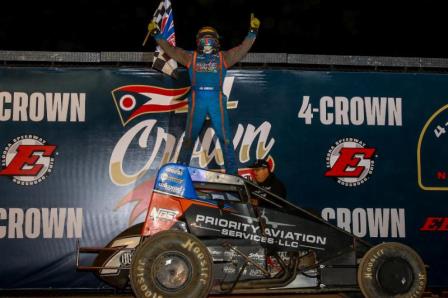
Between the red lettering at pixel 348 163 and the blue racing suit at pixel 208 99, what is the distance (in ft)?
5.30

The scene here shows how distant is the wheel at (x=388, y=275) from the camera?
5.30m

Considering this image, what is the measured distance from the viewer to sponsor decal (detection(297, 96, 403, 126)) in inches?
286

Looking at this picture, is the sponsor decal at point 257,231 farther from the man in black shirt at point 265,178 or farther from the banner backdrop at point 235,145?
the banner backdrop at point 235,145

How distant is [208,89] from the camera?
629cm

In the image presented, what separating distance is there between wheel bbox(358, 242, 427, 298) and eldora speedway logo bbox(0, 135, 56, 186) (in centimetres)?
420

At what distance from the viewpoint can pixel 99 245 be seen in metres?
6.96

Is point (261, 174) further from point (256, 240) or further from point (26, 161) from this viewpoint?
point (26, 161)

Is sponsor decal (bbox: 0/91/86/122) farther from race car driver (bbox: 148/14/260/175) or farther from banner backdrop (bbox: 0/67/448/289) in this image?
race car driver (bbox: 148/14/260/175)

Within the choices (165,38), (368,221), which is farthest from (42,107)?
(368,221)

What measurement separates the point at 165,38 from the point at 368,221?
3.67 metres

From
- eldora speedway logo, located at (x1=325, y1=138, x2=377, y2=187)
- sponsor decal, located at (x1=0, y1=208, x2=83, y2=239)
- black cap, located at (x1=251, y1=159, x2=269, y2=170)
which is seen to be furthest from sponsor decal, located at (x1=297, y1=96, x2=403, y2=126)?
sponsor decal, located at (x1=0, y1=208, x2=83, y2=239)

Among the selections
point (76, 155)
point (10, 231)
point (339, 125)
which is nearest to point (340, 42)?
point (339, 125)

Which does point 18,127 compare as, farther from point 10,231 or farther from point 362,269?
point 362,269

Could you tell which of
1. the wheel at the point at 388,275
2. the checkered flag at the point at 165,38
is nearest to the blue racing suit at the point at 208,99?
the checkered flag at the point at 165,38
